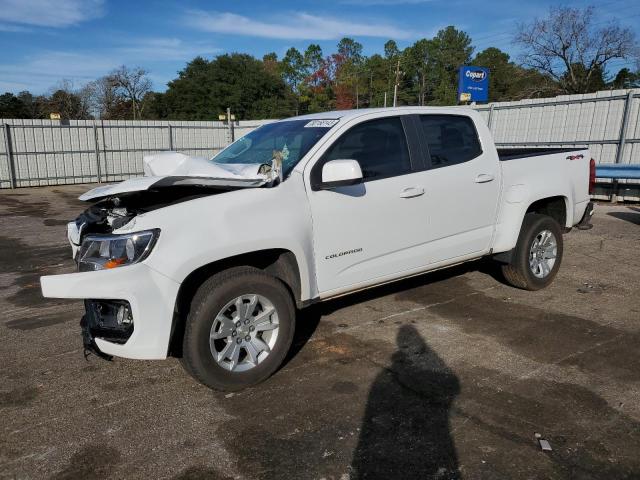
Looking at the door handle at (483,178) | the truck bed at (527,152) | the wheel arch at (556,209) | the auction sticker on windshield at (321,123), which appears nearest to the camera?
the auction sticker on windshield at (321,123)

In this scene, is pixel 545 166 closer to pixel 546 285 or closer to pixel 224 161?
pixel 546 285

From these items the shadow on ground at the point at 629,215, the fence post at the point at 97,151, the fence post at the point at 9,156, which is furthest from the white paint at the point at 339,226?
the fence post at the point at 97,151

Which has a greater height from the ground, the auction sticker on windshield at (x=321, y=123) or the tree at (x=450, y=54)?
the tree at (x=450, y=54)

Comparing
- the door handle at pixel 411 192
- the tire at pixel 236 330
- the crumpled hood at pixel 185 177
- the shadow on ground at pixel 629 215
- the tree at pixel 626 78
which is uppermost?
the tree at pixel 626 78

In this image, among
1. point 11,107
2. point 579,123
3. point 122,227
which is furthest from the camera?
point 11,107

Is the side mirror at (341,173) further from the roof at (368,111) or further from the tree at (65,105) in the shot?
the tree at (65,105)

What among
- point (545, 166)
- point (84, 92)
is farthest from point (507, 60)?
point (545, 166)

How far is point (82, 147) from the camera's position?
67.3 ft

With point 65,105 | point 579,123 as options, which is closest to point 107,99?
point 65,105

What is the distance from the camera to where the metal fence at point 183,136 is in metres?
12.7

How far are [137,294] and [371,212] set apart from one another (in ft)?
6.12

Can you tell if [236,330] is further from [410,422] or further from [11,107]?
[11,107]

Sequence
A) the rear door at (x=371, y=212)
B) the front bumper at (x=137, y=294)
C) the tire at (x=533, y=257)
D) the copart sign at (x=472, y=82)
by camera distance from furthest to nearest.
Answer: the copart sign at (x=472, y=82) < the tire at (x=533, y=257) < the rear door at (x=371, y=212) < the front bumper at (x=137, y=294)

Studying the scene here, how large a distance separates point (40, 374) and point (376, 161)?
312cm
